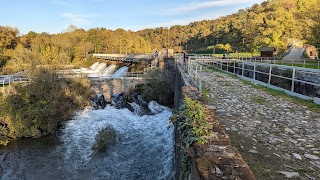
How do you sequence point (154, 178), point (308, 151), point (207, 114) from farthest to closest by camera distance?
1. point (154, 178)
2. point (207, 114)
3. point (308, 151)

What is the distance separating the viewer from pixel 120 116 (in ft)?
62.2

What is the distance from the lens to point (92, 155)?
11977 mm

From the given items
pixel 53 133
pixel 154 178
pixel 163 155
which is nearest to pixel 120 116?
pixel 53 133

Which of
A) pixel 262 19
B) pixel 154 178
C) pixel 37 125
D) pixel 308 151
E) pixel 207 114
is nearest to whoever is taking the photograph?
pixel 308 151

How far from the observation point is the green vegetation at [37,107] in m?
15.2

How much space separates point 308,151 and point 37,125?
1594cm

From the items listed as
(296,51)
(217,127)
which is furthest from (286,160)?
(296,51)

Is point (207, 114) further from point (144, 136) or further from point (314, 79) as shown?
point (314, 79)

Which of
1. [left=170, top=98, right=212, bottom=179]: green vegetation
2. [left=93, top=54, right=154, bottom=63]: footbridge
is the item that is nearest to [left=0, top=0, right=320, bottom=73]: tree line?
[left=93, top=54, right=154, bottom=63]: footbridge

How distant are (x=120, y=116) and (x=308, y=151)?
53.4ft

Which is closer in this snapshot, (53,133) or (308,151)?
(308,151)

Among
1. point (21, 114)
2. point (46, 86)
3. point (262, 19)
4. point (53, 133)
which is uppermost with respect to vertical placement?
point (262, 19)

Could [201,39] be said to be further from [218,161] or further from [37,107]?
[218,161]

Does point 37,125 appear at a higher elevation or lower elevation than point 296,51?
A: lower
